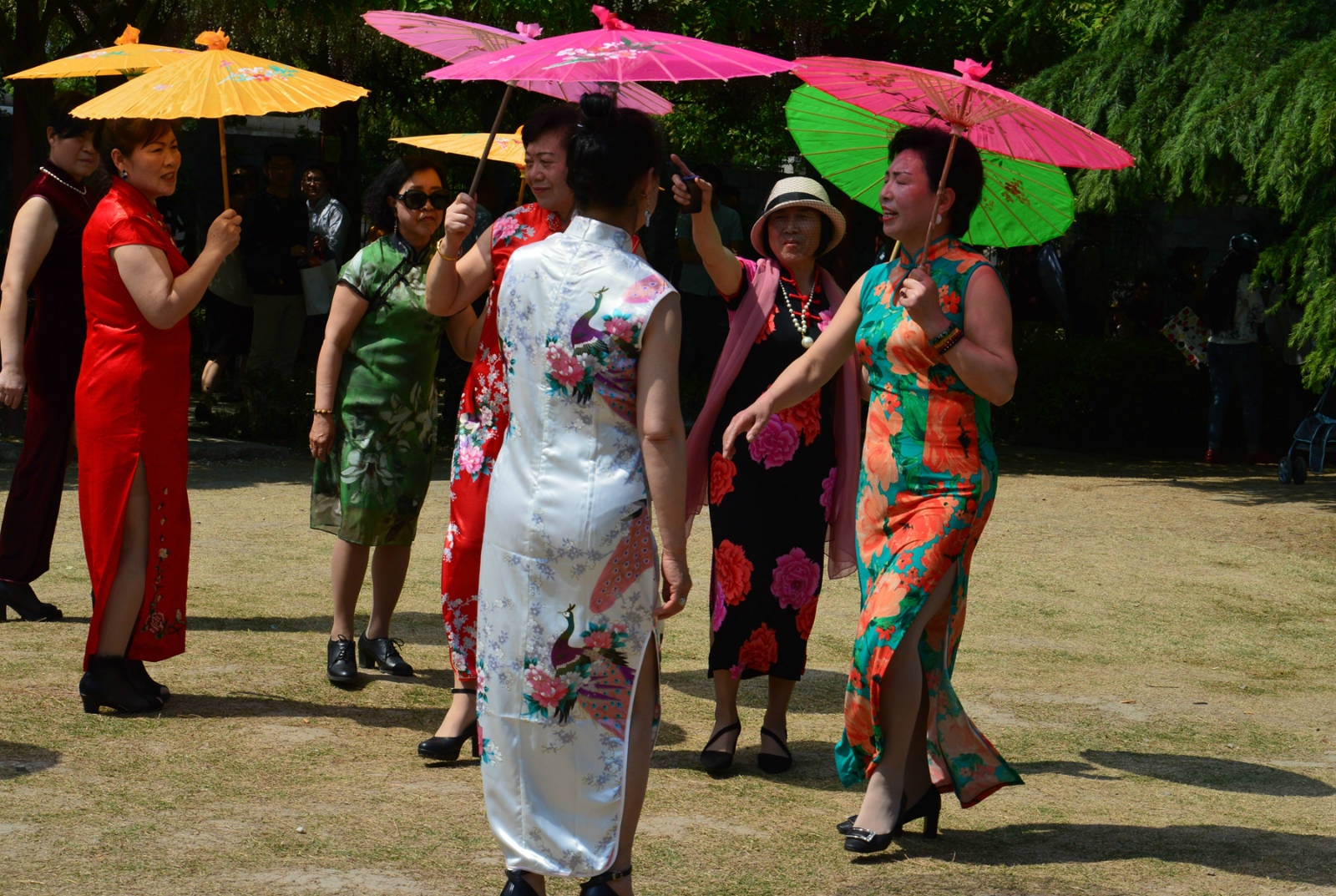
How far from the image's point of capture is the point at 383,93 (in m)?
23.1

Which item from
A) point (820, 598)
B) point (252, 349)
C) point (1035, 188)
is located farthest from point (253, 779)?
point (252, 349)

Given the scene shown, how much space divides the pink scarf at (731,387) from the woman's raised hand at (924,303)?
3.61ft

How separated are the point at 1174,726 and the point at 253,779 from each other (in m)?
3.30

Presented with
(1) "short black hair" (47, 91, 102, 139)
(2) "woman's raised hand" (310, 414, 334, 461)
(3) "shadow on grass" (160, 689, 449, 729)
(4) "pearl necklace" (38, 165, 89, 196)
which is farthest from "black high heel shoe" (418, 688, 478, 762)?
(1) "short black hair" (47, 91, 102, 139)

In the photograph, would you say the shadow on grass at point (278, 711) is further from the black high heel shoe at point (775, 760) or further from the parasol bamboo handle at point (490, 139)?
the parasol bamboo handle at point (490, 139)

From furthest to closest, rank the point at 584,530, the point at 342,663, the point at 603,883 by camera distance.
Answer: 1. the point at 342,663
2. the point at 603,883
3. the point at 584,530

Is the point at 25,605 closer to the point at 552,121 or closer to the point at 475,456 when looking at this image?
the point at 475,456

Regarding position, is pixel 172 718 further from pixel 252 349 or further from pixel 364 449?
pixel 252 349

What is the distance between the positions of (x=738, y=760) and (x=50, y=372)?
338cm

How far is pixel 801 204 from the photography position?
517 centimetres

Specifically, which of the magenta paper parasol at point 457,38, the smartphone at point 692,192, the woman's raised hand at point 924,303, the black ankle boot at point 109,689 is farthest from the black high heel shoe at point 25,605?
the woman's raised hand at point 924,303

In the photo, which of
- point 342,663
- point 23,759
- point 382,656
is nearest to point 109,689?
point 23,759

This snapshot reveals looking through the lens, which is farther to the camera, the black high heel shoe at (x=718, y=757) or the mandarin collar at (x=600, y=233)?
the black high heel shoe at (x=718, y=757)

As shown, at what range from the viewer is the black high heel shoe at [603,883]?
339 centimetres
